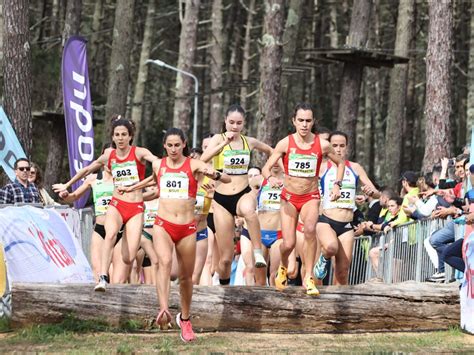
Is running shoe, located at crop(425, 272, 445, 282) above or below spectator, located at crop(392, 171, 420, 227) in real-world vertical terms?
below

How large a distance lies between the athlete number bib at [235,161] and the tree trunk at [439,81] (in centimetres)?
851

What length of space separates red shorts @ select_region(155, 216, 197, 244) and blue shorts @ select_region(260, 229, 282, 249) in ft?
12.5

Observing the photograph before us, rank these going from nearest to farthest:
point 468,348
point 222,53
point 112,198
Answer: point 468,348 → point 112,198 → point 222,53

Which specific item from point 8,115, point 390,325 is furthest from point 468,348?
point 8,115

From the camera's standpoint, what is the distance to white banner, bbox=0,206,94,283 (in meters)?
14.3

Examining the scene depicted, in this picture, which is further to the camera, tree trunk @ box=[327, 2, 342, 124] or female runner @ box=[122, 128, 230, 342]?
tree trunk @ box=[327, 2, 342, 124]

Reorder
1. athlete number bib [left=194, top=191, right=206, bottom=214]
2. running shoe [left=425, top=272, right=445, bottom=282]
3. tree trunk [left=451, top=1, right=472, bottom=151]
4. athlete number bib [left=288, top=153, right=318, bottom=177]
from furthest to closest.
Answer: tree trunk [left=451, top=1, right=472, bottom=151], athlete number bib [left=194, top=191, right=206, bottom=214], running shoe [left=425, top=272, right=445, bottom=282], athlete number bib [left=288, top=153, right=318, bottom=177]

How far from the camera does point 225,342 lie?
1255 cm

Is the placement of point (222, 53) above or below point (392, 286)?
above

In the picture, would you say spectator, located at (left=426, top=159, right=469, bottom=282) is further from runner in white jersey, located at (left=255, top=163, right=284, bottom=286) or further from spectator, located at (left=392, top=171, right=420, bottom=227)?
runner in white jersey, located at (left=255, top=163, right=284, bottom=286)

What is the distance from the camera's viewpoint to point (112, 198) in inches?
562

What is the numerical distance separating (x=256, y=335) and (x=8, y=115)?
10303 millimetres

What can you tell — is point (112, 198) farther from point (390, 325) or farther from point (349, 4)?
point (349, 4)

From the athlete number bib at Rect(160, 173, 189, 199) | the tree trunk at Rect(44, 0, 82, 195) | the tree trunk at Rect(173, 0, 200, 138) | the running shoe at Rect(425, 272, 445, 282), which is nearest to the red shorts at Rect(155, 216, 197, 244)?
the athlete number bib at Rect(160, 173, 189, 199)
